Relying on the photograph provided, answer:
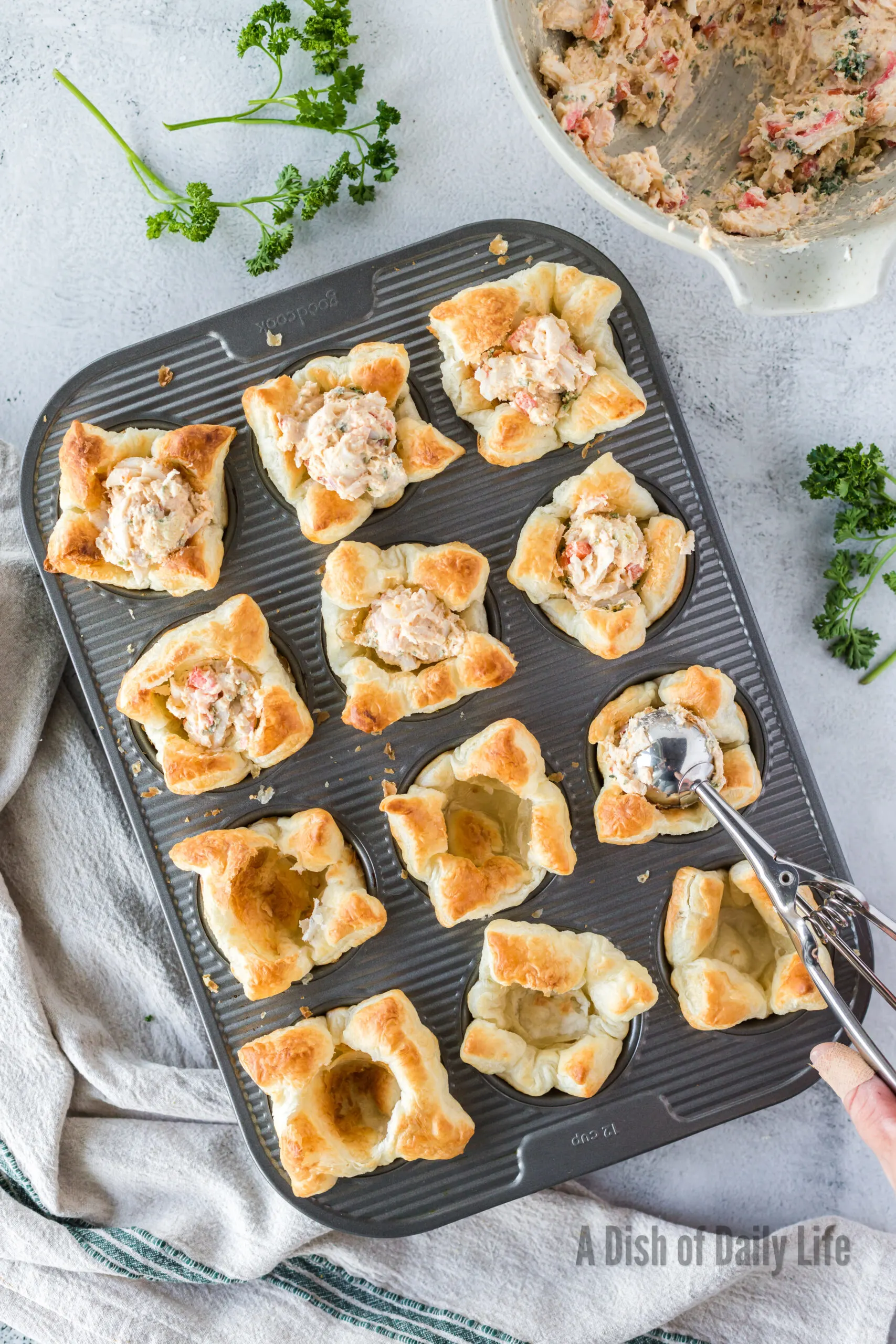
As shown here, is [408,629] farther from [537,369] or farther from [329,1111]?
[329,1111]

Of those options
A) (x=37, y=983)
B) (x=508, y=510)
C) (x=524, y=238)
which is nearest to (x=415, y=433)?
(x=508, y=510)

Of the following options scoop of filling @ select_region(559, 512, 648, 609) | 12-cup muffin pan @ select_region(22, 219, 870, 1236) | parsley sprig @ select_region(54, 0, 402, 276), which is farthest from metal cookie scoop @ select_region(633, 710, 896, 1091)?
parsley sprig @ select_region(54, 0, 402, 276)

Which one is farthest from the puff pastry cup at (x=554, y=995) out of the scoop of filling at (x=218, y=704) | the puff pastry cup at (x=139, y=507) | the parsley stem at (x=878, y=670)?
the puff pastry cup at (x=139, y=507)

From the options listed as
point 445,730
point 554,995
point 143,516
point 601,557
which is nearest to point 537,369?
point 601,557

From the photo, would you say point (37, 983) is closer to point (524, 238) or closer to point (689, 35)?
point (524, 238)

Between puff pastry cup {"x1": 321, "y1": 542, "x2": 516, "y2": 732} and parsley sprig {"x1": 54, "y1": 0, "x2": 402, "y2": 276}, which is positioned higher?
parsley sprig {"x1": 54, "y1": 0, "x2": 402, "y2": 276}

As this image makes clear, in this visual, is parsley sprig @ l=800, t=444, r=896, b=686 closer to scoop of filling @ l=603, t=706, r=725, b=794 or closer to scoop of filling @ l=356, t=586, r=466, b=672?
scoop of filling @ l=603, t=706, r=725, b=794
